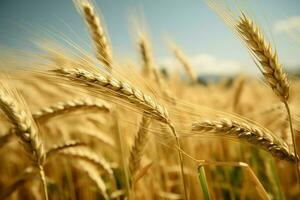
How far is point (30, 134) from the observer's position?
1262 millimetres

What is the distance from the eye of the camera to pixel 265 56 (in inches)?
50.4

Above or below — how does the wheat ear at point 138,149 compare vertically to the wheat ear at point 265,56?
below

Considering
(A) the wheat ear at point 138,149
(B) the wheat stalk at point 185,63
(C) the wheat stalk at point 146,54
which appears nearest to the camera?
(A) the wheat ear at point 138,149

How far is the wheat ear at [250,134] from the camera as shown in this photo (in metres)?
1.19

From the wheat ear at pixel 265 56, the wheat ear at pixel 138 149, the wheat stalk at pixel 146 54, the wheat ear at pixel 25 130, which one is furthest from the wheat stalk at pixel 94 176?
the wheat ear at pixel 265 56

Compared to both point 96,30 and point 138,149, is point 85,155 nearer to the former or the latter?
point 138,149

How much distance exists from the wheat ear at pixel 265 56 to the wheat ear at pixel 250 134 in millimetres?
65

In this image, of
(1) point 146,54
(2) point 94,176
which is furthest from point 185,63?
(2) point 94,176

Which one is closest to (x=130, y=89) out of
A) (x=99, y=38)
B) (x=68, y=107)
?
(x=68, y=107)

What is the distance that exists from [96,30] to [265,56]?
0.97 meters

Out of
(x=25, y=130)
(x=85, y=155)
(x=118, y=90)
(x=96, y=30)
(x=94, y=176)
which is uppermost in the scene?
(x=96, y=30)

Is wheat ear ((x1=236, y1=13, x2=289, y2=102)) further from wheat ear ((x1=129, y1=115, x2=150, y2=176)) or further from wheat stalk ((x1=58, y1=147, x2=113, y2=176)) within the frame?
wheat stalk ((x1=58, y1=147, x2=113, y2=176))

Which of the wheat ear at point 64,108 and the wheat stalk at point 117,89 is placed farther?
the wheat ear at point 64,108

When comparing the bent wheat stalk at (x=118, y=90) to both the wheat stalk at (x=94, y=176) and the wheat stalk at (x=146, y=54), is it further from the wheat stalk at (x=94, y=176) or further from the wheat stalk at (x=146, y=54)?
the wheat stalk at (x=146, y=54)
